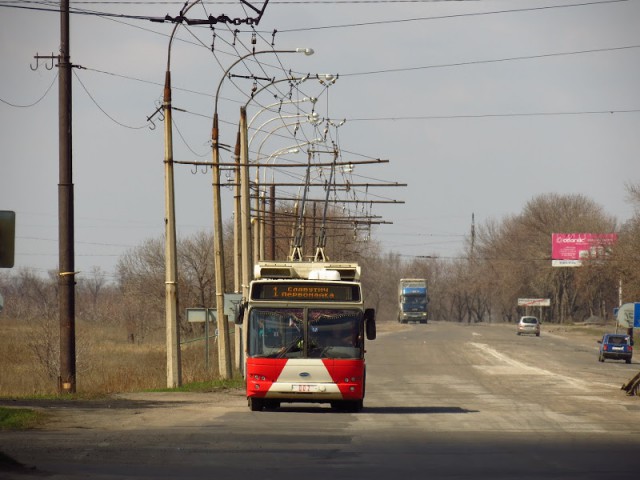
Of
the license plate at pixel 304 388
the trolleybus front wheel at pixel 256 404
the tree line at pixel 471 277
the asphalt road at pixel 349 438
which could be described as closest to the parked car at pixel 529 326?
the tree line at pixel 471 277

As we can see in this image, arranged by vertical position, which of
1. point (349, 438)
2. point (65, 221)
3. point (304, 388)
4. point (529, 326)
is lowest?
point (349, 438)

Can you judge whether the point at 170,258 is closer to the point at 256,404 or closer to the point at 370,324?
the point at 256,404

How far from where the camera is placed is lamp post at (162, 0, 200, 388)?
30594 millimetres

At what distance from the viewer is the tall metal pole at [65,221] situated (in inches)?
1062

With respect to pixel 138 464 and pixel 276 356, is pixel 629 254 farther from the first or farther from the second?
pixel 138 464

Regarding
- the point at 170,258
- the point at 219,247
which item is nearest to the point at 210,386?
the point at 170,258

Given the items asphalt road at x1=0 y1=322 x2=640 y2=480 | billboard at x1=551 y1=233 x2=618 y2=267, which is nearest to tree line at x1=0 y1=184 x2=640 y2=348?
billboard at x1=551 y1=233 x2=618 y2=267

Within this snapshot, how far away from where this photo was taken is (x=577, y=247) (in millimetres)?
100688

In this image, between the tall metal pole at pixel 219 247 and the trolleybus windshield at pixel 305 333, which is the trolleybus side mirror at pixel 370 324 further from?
the tall metal pole at pixel 219 247

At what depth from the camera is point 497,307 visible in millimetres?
187625

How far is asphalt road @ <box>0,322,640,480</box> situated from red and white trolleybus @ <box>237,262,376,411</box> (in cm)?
58

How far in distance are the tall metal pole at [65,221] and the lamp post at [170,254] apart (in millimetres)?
3756

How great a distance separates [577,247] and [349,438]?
86098 millimetres

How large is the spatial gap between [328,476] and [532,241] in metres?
130
